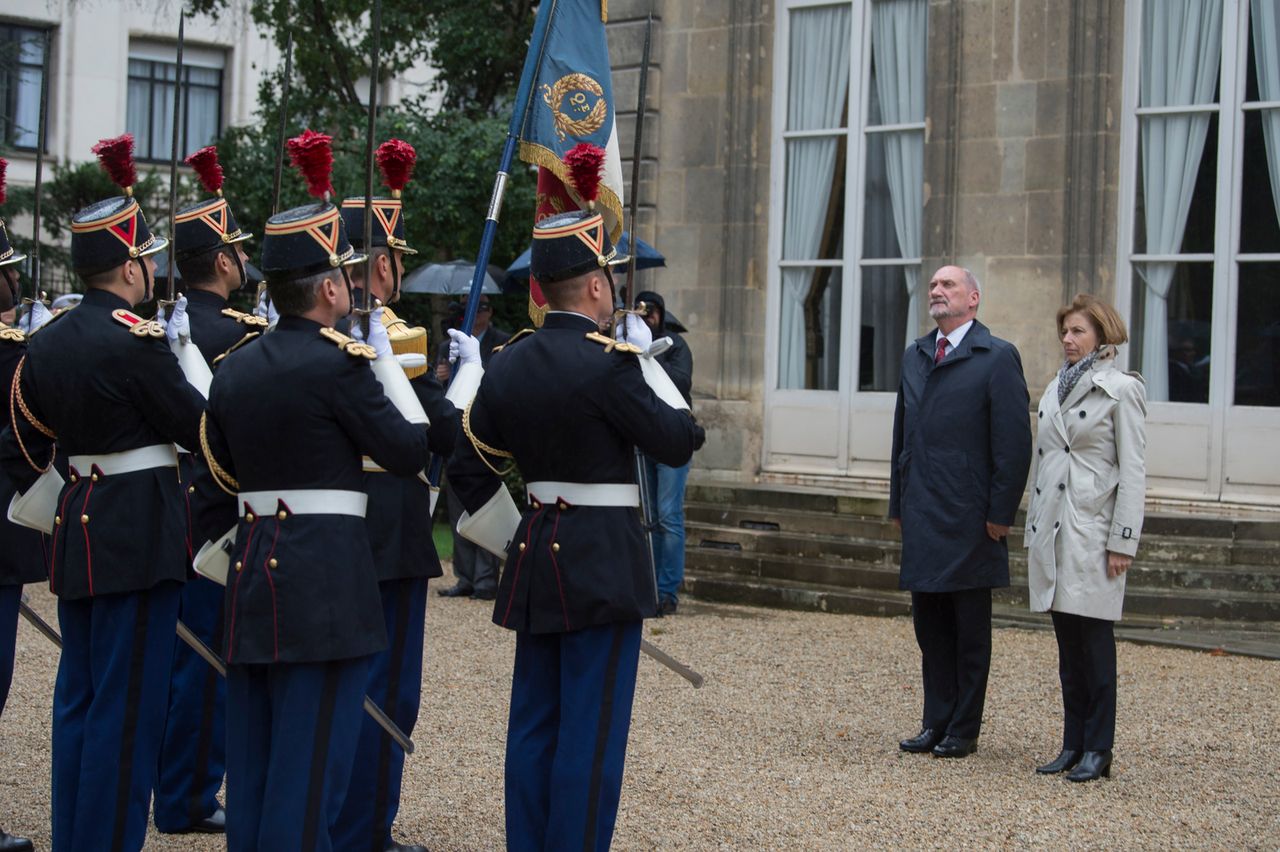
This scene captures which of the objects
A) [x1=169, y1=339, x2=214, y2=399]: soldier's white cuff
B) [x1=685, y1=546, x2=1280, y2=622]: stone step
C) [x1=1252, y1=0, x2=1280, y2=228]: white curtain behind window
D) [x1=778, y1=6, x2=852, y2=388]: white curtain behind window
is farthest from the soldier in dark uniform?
[x1=778, y1=6, x2=852, y2=388]: white curtain behind window

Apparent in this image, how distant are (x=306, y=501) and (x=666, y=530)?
600cm

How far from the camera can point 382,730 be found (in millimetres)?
4965

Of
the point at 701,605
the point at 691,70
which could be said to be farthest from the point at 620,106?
the point at 701,605

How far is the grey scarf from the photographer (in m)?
6.33

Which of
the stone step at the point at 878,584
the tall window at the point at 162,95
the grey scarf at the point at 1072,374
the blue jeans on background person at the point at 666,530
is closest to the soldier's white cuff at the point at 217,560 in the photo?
the grey scarf at the point at 1072,374

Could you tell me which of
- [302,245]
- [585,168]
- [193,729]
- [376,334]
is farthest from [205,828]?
[585,168]

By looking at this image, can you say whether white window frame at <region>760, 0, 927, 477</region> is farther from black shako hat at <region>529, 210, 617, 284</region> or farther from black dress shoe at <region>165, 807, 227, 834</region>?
black shako hat at <region>529, 210, 617, 284</region>

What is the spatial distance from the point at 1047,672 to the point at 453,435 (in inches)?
181

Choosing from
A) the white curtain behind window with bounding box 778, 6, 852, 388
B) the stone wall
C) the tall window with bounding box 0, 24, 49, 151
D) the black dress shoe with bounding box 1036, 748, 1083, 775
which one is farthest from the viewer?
the tall window with bounding box 0, 24, 49, 151

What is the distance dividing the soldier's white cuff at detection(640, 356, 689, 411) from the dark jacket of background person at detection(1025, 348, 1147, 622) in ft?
7.71

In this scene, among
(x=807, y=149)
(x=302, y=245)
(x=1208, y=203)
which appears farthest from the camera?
(x=807, y=149)

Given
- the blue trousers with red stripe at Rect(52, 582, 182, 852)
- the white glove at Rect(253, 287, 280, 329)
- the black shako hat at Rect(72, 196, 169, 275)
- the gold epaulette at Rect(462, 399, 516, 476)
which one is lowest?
the blue trousers with red stripe at Rect(52, 582, 182, 852)

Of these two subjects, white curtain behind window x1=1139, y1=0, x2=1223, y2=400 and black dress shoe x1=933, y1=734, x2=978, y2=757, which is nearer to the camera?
black dress shoe x1=933, y1=734, x2=978, y2=757

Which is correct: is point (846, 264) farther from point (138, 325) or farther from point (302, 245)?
point (302, 245)
